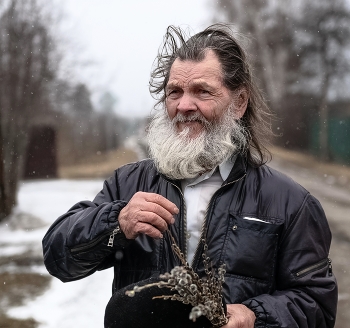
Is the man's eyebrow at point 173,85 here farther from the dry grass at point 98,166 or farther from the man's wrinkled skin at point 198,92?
the dry grass at point 98,166

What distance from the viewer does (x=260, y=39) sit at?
1069 cm

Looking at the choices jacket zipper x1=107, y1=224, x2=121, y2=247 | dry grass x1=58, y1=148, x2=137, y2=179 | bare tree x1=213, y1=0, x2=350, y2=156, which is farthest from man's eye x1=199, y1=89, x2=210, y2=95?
bare tree x1=213, y1=0, x2=350, y2=156

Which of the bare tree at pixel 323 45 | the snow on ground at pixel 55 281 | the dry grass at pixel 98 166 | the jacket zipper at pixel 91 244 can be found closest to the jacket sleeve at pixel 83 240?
the jacket zipper at pixel 91 244

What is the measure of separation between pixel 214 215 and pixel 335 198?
8632mm

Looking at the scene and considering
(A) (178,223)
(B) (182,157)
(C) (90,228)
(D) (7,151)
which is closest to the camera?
(C) (90,228)

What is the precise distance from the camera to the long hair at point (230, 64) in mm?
1929

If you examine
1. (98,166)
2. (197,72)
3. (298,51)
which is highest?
(298,51)

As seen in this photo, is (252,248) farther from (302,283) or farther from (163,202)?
(163,202)

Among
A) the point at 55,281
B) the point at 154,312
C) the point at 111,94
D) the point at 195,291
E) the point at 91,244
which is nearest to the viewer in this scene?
the point at 195,291

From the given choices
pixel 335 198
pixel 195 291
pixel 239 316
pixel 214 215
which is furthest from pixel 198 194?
pixel 335 198

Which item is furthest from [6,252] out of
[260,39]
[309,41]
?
[309,41]

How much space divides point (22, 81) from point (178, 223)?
573 cm

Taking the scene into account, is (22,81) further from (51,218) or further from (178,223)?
(178,223)

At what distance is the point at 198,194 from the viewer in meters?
1.81
